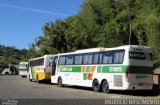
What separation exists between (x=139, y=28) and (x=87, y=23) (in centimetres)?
1225

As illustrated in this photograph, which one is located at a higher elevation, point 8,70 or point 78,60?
point 8,70

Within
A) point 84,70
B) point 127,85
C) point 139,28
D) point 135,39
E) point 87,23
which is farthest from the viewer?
point 87,23

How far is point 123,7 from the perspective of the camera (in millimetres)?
44656

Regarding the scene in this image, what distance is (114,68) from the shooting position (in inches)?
977

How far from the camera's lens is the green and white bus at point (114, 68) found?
23828mm

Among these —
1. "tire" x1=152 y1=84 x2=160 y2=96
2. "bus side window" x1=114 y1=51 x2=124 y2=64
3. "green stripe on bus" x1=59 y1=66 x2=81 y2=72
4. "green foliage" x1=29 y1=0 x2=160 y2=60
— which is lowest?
"tire" x1=152 y1=84 x2=160 y2=96

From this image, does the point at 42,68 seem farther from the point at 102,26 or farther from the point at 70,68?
the point at 102,26

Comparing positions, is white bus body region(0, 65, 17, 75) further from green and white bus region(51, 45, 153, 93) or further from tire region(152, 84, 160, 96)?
tire region(152, 84, 160, 96)

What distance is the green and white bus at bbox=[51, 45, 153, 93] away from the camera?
2383cm

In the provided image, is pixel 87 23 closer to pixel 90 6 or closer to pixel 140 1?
pixel 90 6

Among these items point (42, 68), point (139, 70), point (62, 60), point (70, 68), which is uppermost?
point (62, 60)

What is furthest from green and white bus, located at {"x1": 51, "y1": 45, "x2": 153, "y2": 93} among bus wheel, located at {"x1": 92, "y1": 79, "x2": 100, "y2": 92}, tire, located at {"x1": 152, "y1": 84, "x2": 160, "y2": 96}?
tire, located at {"x1": 152, "y1": 84, "x2": 160, "y2": 96}

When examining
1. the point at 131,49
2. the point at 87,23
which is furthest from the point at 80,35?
the point at 131,49

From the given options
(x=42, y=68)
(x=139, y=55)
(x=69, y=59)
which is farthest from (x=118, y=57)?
(x=42, y=68)
